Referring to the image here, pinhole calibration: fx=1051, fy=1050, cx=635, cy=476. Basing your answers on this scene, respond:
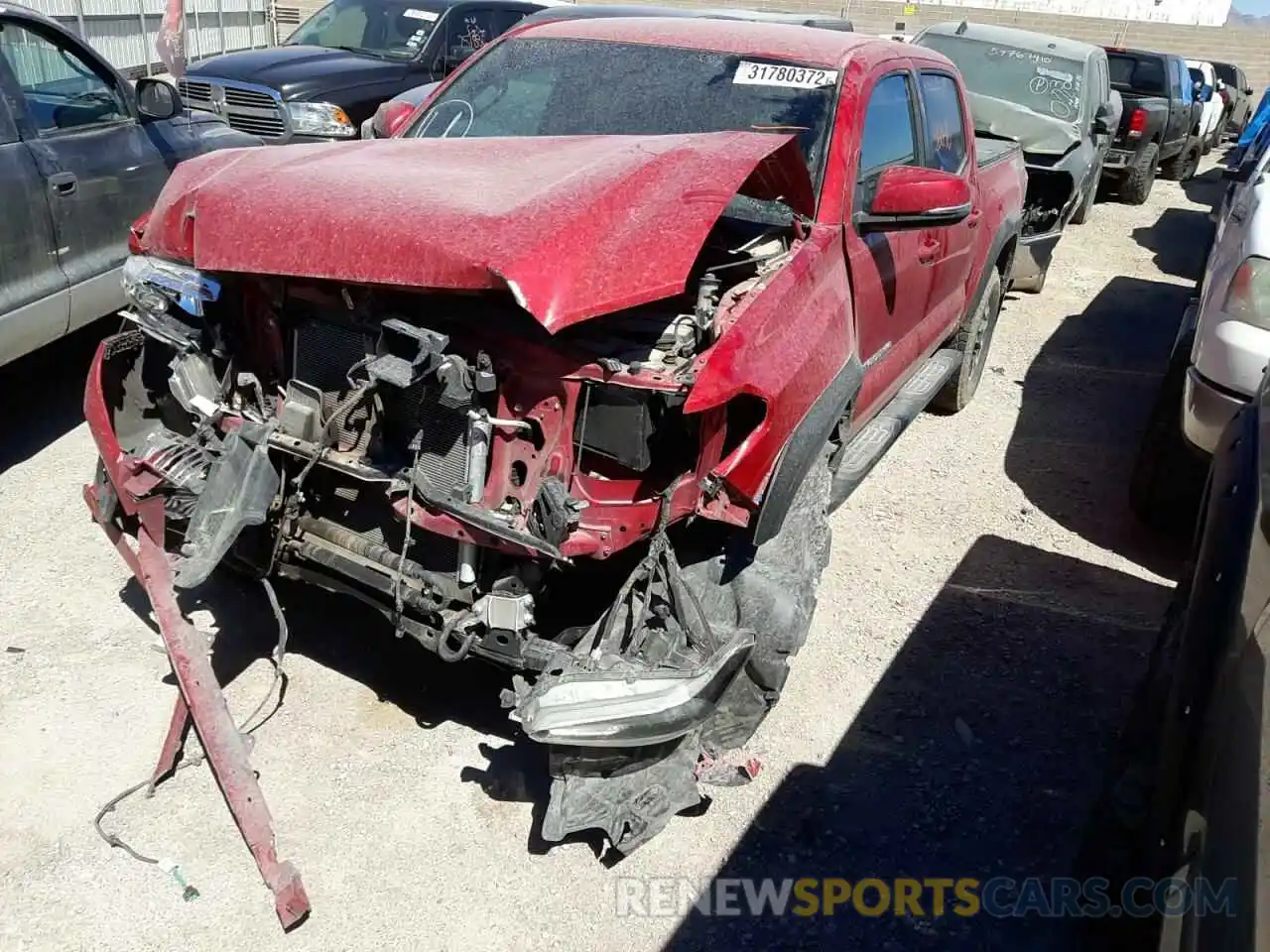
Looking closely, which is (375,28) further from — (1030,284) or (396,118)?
(1030,284)

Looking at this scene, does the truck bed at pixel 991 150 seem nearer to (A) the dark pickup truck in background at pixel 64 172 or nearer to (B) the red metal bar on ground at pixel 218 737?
(A) the dark pickup truck in background at pixel 64 172

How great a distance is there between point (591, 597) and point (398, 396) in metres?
0.82

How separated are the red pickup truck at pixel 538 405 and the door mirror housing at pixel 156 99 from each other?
2160 mm

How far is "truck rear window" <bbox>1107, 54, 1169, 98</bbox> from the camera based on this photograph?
12.7 m

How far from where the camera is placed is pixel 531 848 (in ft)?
9.40

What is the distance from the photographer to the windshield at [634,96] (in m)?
3.62

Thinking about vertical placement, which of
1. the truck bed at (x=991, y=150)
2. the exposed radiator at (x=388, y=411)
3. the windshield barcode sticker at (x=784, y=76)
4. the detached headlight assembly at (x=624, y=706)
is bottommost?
the detached headlight assembly at (x=624, y=706)

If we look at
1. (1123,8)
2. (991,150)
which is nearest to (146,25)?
(991,150)

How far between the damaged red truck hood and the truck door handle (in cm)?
180

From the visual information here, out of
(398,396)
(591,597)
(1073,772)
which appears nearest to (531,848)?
(591,597)

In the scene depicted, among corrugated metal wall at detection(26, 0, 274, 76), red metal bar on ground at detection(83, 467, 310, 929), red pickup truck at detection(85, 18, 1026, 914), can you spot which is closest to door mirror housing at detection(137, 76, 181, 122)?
red pickup truck at detection(85, 18, 1026, 914)

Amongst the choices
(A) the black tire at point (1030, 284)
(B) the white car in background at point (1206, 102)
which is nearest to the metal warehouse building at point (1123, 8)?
(B) the white car in background at point (1206, 102)

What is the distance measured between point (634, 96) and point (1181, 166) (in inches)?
590

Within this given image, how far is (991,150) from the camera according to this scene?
595 cm
